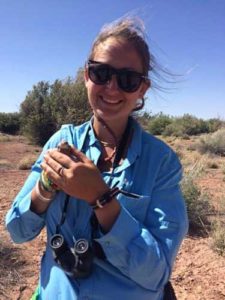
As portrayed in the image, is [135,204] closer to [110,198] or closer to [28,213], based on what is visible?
[110,198]

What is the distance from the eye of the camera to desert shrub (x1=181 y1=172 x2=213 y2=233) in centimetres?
724

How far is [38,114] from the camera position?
26109 millimetres

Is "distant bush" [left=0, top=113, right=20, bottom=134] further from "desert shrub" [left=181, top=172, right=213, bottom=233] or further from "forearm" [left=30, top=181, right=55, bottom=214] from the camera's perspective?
"forearm" [left=30, top=181, right=55, bottom=214]

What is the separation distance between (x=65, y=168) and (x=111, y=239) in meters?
0.30

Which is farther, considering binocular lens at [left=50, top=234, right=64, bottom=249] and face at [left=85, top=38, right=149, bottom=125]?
face at [left=85, top=38, right=149, bottom=125]

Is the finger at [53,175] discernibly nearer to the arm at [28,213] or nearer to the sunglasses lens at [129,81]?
the arm at [28,213]

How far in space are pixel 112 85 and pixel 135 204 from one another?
504mm

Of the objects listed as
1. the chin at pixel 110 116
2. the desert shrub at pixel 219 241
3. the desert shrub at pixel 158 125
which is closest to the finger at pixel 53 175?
the chin at pixel 110 116

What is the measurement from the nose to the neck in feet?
0.46

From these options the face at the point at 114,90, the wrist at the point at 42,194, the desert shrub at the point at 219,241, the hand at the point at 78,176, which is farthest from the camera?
the desert shrub at the point at 219,241

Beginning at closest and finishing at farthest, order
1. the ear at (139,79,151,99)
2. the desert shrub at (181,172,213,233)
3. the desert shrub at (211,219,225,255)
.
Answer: the ear at (139,79,151,99)
the desert shrub at (211,219,225,255)
the desert shrub at (181,172,213,233)

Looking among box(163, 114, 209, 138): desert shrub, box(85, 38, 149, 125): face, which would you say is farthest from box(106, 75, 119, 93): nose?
box(163, 114, 209, 138): desert shrub

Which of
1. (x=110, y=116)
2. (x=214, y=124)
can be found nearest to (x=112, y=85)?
(x=110, y=116)

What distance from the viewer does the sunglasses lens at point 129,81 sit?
6.03 ft
